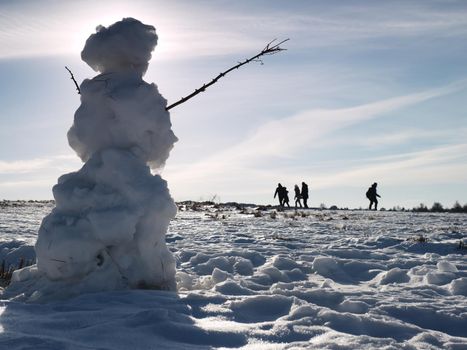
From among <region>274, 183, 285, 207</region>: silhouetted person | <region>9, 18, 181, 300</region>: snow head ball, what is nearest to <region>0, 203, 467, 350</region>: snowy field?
<region>9, 18, 181, 300</region>: snow head ball

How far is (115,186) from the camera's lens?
4.73 metres

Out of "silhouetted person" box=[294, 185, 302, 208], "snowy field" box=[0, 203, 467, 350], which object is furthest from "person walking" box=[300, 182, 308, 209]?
"snowy field" box=[0, 203, 467, 350]

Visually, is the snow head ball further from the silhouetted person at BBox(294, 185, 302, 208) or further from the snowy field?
the silhouetted person at BBox(294, 185, 302, 208)

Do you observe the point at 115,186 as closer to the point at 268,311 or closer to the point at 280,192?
the point at 268,311

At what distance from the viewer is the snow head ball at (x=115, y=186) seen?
14.7 ft

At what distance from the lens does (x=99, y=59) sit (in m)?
5.12

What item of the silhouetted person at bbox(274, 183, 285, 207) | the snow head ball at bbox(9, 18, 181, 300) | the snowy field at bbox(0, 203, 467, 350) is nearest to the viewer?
Answer: the snowy field at bbox(0, 203, 467, 350)

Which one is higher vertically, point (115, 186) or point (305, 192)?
point (305, 192)

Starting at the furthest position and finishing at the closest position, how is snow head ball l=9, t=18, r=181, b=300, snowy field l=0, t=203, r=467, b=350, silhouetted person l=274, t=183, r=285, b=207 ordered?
silhouetted person l=274, t=183, r=285, b=207 → snow head ball l=9, t=18, r=181, b=300 → snowy field l=0, t=203, r=467, b=350

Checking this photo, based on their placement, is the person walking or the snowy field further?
the person walking

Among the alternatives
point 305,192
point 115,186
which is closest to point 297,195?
point 305,192

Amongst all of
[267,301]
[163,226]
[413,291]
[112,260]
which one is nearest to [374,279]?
[413,291]

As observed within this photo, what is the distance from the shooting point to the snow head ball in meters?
4.48

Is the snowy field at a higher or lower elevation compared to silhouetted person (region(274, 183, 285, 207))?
lower
